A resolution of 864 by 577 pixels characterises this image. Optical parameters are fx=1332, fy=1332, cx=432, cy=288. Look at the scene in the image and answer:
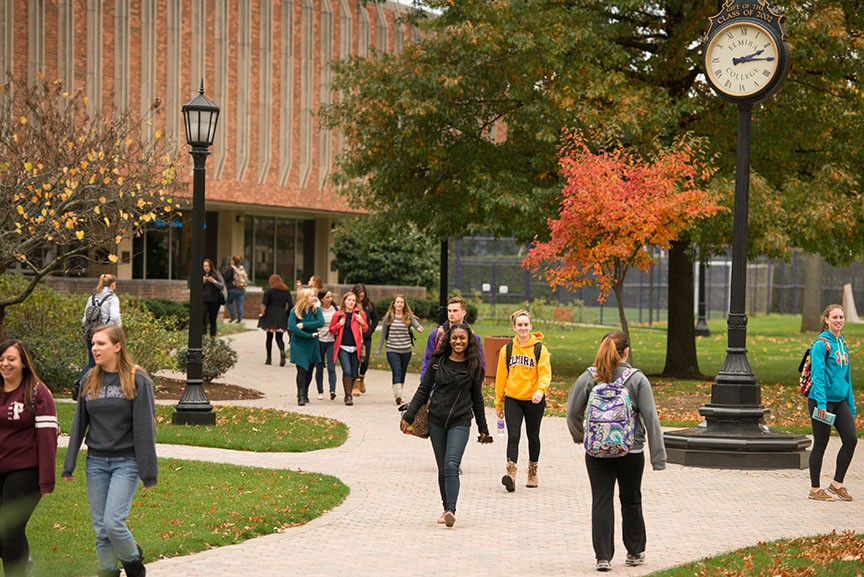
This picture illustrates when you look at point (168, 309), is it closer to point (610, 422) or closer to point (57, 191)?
point (57, 191)

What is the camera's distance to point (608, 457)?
8562mm

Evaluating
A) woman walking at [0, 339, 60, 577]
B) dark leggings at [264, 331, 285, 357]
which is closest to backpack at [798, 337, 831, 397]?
woman walking at [0, 339, 60, 577]

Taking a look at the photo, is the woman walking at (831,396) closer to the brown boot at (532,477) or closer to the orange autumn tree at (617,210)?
the brown boot at (532,477)

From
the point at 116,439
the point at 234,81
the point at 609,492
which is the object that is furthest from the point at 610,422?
the point at 234,81

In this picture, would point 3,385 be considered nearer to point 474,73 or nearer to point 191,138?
point 191,138

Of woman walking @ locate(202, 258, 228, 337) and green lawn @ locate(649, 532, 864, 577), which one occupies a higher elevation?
woman walking @ locate(202, 258, 228, 337)

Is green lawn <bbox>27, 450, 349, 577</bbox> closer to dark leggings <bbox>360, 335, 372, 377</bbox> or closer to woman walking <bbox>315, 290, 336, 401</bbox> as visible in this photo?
woman walking <bbox>315, 290, 336, 401</bbox>

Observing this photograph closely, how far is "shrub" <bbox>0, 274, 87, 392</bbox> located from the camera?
19047 millimetres

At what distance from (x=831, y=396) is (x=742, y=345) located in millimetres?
2336

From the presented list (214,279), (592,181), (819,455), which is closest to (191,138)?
(592,181)

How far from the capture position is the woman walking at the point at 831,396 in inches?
455

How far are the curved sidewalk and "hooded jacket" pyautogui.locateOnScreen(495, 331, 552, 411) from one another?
0.92 metres

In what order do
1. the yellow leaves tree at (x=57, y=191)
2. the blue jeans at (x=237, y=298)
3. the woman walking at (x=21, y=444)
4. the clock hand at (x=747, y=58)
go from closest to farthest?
1. the woman walking at (x=21, y=444)
2. the clock hand at (x=747, y=58)
3. the yellow leaves tree at (x=57, y=191)
4. the blue jeans at (x=237, y=298)

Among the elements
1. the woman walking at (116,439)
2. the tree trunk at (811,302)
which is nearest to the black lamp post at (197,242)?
the woman walking at (116,439)
